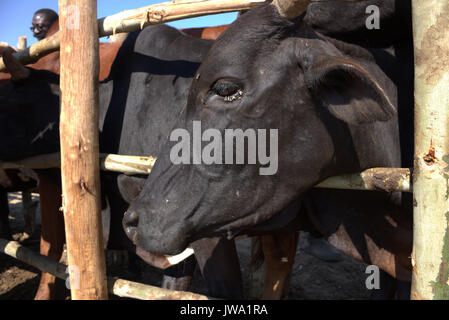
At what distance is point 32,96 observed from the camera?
2.64 metres

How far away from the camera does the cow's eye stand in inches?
56.8

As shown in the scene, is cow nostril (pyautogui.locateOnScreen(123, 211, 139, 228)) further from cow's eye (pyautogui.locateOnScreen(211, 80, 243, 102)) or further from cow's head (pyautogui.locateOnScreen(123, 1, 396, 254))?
cow's eye (pyautogui.locateOnScreen(211, 80, 243, 102))

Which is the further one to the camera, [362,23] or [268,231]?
[268,231]

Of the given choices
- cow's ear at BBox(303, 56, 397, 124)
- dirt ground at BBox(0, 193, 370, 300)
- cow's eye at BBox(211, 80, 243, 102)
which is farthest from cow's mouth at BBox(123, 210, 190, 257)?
dirt ground at BBox(0, 193, 370, 300)

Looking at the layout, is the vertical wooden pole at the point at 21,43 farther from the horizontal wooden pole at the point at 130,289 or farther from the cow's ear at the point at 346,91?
the cow's ear at the point at 346,91

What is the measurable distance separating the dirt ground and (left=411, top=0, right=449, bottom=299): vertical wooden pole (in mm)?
2897

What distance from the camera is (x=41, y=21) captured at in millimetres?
5160

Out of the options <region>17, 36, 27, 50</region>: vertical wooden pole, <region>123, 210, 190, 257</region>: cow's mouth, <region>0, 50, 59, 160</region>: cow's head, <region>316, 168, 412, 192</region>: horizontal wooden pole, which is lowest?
<region>123, 210, 190, 257</region>: cow's mouth

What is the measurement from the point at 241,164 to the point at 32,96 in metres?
1.86

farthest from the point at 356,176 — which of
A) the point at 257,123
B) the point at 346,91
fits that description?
the point at 257,123

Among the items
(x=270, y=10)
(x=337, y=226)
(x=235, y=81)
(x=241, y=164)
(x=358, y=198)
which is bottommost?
(x=337, y=226)

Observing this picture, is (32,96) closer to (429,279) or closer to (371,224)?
(371,224)
